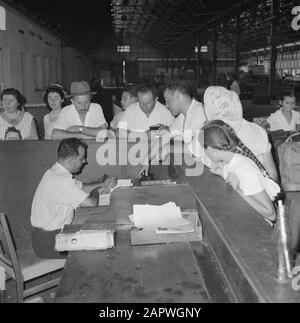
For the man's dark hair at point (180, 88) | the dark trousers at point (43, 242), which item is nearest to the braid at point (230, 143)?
the man's dark hair at point (180, 88)

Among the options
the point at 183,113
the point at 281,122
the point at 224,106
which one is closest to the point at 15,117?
the point at 183,113

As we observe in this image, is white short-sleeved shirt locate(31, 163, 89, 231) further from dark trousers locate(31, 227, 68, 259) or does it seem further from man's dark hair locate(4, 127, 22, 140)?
man's dark hair locate(4, 127, 22, 140)

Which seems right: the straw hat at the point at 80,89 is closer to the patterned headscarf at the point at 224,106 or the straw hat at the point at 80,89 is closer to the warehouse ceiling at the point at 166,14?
the patterned headscarf at the point at 224,106

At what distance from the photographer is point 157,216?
7.95 ft

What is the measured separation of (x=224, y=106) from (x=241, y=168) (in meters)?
0.97

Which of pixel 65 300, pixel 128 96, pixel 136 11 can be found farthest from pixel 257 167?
pixel 136 11

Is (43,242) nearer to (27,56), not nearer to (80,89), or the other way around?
(80,89)

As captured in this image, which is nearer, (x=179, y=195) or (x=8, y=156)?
(x=179, y=195)

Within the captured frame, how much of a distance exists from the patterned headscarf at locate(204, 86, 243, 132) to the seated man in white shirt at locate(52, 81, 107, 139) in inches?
59.0

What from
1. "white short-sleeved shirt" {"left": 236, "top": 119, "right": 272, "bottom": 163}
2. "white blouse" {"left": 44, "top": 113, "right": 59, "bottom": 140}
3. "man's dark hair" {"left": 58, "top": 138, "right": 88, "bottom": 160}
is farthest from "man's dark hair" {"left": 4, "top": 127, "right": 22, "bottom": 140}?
"white short-sleeved shirt" {"left": 236, "top": 119, "right": 272, "bottom": 163}

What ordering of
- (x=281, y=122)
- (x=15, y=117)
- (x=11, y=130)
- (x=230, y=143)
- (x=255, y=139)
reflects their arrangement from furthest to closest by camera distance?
1. (x=281, y=122)
2. (x=15, y=117)
3. (x=11, y=130)
4. (x=255, y=139)
5. (x=230, y=143)

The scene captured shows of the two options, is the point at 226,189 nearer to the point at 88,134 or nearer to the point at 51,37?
the point at 88,134

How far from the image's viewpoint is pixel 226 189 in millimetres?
Result: 2590

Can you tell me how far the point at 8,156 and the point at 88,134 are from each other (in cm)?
79
